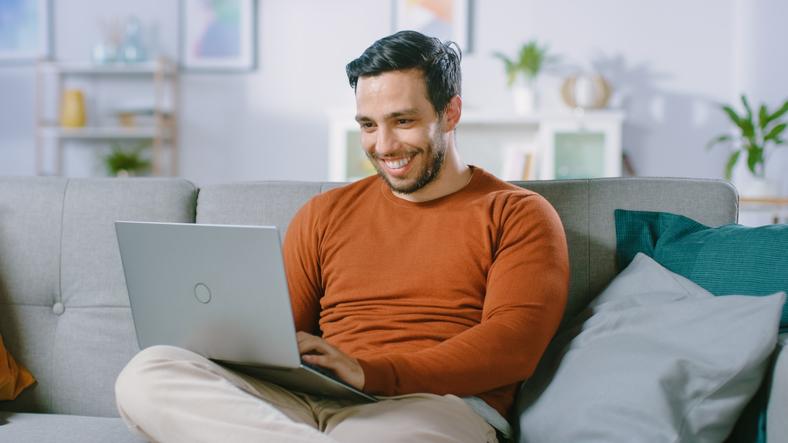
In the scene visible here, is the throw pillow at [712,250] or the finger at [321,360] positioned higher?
the throw pillow at [712,250]

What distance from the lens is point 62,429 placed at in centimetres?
153

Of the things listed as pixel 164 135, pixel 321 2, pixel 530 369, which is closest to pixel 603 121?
pixel 321 2

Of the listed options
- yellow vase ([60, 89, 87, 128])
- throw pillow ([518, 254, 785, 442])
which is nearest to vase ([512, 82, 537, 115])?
yellow vase ([60, 89, 87, 128])

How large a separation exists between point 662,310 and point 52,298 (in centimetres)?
127

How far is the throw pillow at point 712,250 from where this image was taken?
135cm

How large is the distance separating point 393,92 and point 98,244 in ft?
2.41

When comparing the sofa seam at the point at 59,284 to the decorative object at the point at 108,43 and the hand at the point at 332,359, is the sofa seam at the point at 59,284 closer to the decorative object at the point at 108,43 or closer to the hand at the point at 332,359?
the hand at the point at 332,359

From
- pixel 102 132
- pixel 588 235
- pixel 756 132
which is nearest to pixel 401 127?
pixel 588 235

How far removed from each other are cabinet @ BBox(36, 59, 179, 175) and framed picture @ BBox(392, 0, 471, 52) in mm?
1343

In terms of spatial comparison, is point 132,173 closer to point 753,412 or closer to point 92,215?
point 92,215

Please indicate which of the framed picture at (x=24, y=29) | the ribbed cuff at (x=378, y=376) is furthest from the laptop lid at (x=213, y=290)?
the framed picture at (x=24, y=29)

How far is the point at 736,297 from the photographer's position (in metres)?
1.26

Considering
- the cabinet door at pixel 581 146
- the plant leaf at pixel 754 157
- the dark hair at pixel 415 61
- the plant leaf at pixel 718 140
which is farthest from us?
the cabinet door at pixel 581 146

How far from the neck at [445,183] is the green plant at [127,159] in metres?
3.16
